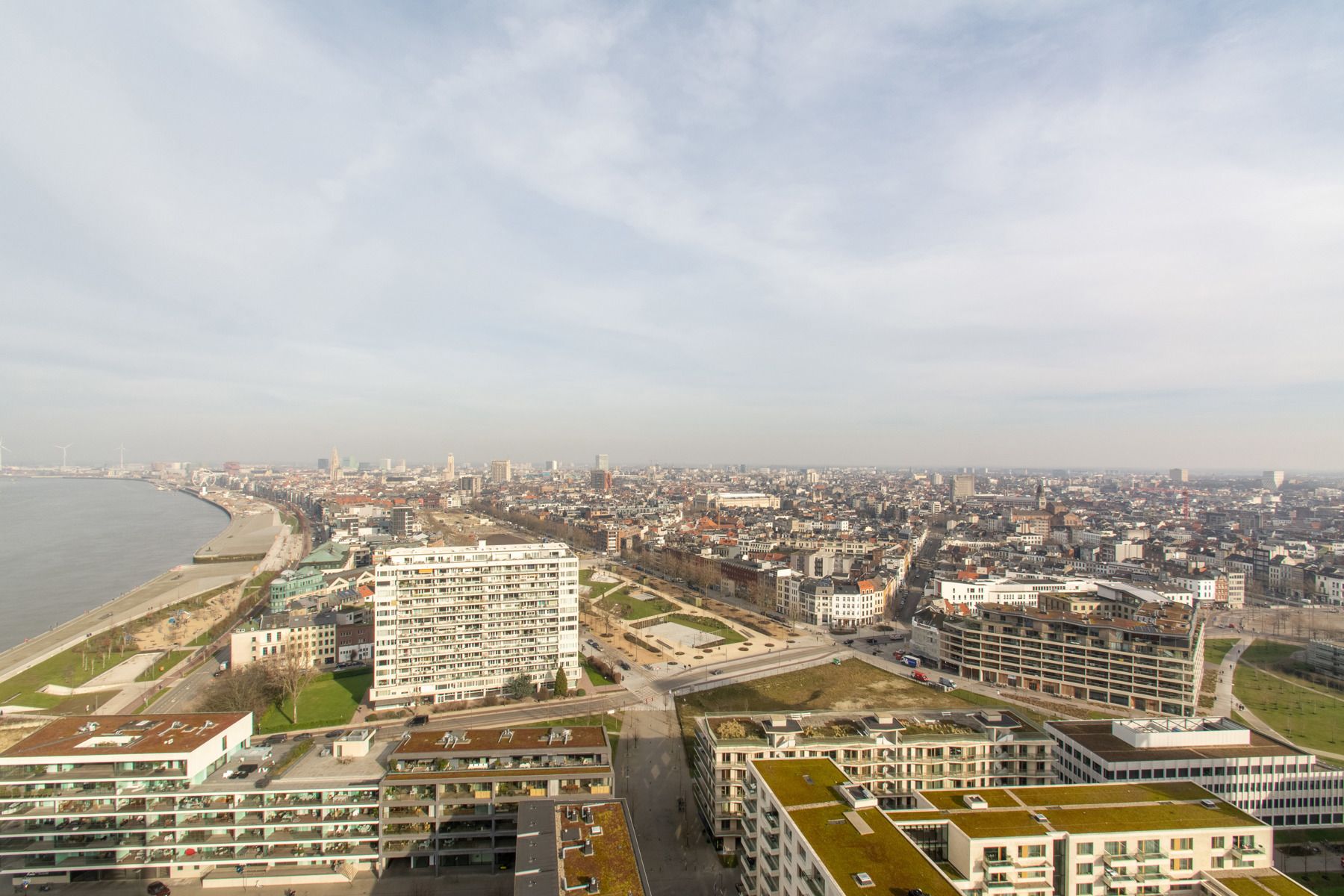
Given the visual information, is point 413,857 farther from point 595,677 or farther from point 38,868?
point 595,677

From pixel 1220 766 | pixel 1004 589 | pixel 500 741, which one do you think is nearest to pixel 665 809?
pixel 500 741

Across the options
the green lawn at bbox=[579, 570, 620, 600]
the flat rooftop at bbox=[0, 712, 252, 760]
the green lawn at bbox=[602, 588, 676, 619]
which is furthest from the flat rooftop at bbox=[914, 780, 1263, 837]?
the green lawn at bbox=[579, 570, 620, 600]

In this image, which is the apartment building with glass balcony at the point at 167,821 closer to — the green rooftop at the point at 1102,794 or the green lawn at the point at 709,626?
the green rooftop at the point at 1102,794

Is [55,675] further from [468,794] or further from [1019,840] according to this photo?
[1019,840]

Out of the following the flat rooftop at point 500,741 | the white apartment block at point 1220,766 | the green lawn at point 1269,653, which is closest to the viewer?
the flat rooftop at point 500,741

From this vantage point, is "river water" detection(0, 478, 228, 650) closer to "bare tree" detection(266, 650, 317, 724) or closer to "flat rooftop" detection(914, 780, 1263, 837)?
"bare tree" detection(266, 650, 317, 724)

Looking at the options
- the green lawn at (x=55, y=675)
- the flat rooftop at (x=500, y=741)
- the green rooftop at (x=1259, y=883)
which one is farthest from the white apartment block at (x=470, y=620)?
the green rooftop at (x=1259, y=883)
